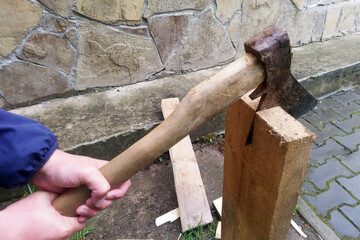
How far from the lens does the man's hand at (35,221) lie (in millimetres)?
940

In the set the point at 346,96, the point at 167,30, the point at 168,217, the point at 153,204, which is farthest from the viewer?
the point at 346,96

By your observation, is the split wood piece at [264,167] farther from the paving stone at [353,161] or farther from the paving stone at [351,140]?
the paving stone at [351,140]

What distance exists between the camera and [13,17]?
2.05 meters

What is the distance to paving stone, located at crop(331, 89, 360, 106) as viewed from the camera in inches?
132

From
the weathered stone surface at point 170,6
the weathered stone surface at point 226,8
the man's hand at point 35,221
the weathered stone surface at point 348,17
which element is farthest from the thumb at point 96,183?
the weathered stone surface at point 348,17

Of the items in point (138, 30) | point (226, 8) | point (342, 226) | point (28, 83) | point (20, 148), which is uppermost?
point (226, 8)

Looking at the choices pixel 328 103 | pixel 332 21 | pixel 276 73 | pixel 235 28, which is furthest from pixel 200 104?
pixel 332 21

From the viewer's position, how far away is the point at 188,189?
6.63 feet

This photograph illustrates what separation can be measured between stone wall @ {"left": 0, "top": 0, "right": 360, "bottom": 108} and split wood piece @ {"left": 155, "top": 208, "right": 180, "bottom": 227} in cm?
137

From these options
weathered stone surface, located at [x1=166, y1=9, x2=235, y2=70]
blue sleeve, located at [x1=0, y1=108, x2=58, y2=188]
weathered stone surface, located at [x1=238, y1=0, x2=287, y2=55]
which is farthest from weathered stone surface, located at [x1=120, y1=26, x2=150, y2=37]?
blue sleeve, located at [x1=0, y1=108, x2=58, y2=188]

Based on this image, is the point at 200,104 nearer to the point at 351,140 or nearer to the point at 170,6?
the point at 170,6

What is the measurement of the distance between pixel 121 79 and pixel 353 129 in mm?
2533

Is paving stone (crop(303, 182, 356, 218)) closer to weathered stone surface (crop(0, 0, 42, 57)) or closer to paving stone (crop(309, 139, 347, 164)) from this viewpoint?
paving stone (crop(309, 139, 347, 164))

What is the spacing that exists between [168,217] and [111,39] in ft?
5.33
